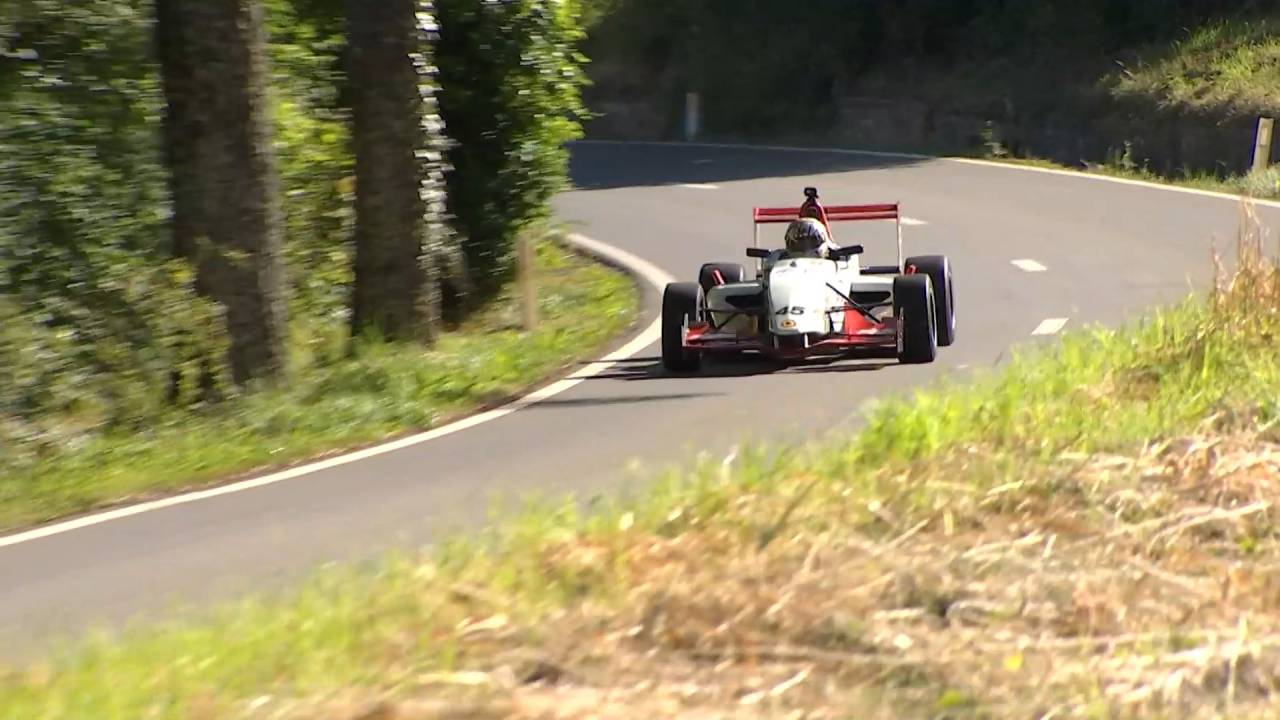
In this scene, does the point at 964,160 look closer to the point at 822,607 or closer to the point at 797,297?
the point at 797,297

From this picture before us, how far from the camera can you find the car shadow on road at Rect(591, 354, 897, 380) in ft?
45.0

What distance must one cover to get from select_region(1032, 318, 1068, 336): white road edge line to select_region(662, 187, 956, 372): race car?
85 cm

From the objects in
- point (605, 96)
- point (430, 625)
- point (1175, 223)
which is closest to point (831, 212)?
point (1175, 223)

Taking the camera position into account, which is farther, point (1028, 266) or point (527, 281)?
point (1028, 266)

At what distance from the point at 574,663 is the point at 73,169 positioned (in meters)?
7.11

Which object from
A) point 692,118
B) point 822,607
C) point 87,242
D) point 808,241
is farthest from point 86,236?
point 692,118

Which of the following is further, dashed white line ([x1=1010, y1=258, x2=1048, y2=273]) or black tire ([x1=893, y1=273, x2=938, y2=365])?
dashed white line ([x1=1010, y1=258, x2=1048, y2=273])

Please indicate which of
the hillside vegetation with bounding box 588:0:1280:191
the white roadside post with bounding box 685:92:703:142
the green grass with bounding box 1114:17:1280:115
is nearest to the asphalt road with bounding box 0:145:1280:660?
the green grass with bounding box 1114:17:1280:115

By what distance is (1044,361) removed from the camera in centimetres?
1147

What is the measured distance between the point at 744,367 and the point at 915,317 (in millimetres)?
1345

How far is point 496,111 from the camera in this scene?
17.0m

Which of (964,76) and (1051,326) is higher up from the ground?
(964,76)

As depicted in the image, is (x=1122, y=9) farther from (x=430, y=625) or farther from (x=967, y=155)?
(x=430, y=625)

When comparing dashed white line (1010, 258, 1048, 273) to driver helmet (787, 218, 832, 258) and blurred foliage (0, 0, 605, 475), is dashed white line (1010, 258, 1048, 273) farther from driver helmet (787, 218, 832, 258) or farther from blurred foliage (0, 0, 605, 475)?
blurred foliage (0, 0, 605, 475)
